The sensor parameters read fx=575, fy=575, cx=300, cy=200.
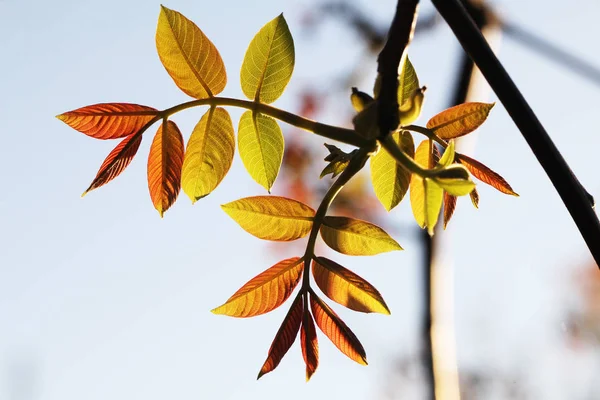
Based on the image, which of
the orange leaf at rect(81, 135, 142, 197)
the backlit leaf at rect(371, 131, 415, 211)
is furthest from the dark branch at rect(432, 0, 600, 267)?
the orange leaf at rect(81, 135, 142, 197)

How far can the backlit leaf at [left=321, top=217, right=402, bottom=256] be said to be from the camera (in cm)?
81

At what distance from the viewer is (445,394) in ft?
6.81

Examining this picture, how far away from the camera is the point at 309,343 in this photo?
868 mm

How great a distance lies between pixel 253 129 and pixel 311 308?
0.29 m

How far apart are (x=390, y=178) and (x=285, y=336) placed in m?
0.28

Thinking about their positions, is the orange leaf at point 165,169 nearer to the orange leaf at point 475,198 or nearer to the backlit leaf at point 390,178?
the backlit leaf at point 390,178

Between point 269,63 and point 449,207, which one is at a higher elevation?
point 269,63

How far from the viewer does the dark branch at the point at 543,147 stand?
0.50 m

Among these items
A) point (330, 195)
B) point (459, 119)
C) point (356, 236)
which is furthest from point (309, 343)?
point (459, 119)

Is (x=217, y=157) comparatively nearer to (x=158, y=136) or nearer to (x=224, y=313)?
(x=158, y=136)

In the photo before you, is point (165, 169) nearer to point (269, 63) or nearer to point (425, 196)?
point (269, 63)

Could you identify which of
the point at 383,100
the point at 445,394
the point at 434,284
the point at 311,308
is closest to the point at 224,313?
the point at 311,308

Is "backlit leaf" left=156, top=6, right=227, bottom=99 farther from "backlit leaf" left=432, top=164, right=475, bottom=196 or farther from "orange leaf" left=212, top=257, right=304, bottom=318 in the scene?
"backlit leaf" left=432, top=164, right=475, bottom=196

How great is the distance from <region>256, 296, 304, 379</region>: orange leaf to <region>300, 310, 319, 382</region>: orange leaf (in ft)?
0.04
